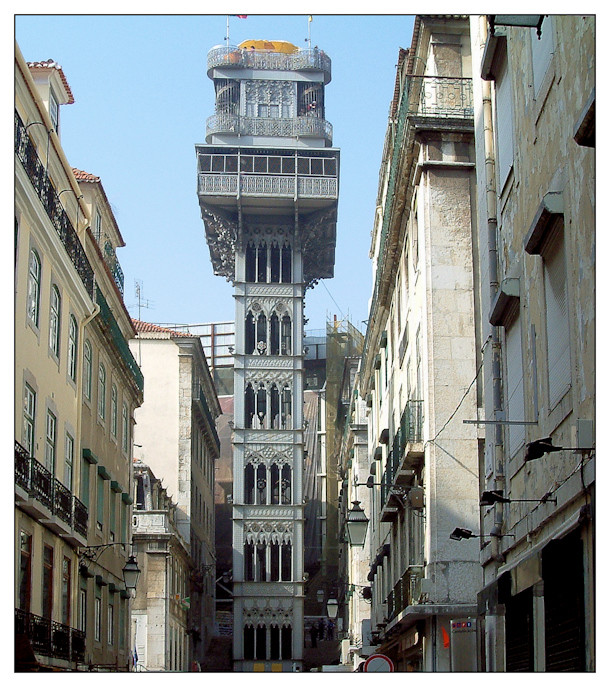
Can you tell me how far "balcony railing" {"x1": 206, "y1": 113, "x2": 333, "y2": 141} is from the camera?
65812 millimetres

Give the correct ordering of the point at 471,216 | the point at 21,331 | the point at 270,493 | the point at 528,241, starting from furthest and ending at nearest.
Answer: the point at 270,493, the point at 471,216, the point at 21,331, the point at 528,241

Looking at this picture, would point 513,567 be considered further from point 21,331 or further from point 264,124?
point 264,124

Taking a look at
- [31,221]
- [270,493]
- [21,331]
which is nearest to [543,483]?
[21,331]

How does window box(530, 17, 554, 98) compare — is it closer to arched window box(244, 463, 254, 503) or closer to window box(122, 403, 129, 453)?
window box(122, 403, 129, 453)

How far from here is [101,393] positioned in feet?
98.8

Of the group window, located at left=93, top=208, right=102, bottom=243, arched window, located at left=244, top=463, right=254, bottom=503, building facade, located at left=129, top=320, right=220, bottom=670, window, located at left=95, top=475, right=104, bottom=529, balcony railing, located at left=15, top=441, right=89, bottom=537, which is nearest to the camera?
balcony railing, located at left=15, top=441, right=89, bottom=537

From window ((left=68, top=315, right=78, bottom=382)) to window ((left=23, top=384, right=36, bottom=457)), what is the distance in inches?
165

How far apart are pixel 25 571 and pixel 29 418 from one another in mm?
2425

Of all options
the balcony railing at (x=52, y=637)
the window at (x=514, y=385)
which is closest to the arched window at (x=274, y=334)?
the balcony railing at (x=52, y=637)

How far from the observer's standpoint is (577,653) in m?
11.4

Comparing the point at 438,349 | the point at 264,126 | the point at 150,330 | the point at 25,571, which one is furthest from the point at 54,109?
the point at 264,126

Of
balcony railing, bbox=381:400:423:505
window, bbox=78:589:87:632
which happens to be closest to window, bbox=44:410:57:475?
window, bbox=78:589:87:632

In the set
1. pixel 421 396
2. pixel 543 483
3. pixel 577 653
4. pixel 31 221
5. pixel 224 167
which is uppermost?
pixel 224 167

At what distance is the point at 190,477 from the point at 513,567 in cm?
4078
